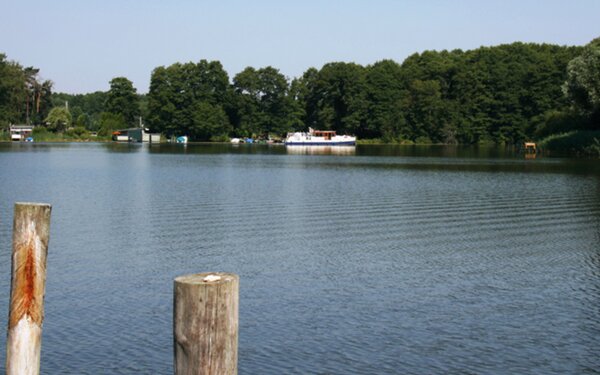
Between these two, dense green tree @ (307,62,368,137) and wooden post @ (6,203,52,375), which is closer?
wooden post @ (6,203,52,375)

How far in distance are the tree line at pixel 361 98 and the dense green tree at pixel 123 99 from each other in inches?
9.8

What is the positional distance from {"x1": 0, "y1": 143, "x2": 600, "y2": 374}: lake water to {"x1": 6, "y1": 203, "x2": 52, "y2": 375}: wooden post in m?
4.11

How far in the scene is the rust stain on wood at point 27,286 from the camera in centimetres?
872

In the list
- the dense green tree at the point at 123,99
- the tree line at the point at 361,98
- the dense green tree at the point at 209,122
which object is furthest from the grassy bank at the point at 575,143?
the dense green tree at the point at 123,99

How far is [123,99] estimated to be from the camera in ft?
617

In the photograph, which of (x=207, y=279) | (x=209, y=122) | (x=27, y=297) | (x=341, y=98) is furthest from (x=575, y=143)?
(x=209, y=122)

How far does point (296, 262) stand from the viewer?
2320 cm

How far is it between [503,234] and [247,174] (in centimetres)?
3617

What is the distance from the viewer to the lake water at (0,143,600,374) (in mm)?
14023

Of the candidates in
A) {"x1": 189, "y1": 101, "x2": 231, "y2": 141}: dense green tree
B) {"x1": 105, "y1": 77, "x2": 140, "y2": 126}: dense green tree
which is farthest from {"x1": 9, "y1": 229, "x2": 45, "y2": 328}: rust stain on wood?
{"x1": 105, "y1": 77, "x2": 140, "y2": 126}: dense green tree

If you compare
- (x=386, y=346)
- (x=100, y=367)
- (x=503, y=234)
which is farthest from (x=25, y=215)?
(x=503, y=234)

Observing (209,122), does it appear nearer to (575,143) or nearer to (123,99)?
(123,99)

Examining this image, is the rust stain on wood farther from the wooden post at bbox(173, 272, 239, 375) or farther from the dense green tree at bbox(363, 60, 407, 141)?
the dense green tree at bbox(363, 60, 407, 141)

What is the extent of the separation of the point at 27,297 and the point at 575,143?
89207 millimetres
